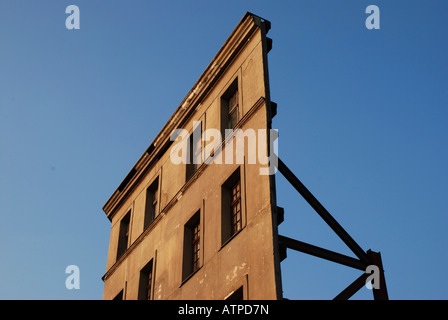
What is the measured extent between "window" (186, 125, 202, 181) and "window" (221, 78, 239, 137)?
60.4 inches

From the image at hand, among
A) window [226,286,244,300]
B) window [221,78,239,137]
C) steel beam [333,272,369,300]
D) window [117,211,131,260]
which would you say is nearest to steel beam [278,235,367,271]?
steel beam [333,272,369,300]

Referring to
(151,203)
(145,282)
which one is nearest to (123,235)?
(151,203)

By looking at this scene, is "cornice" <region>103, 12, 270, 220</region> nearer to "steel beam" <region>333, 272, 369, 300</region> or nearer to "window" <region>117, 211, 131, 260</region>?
"window" <region>117, 211, 131, 260</region>

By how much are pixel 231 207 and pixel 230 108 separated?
170 inches

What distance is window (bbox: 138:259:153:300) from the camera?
75.7 ft

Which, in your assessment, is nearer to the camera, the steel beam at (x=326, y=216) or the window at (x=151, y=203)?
the steel beam at (x=326, y=216)

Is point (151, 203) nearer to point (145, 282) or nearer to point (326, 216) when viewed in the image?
point (145, 282)

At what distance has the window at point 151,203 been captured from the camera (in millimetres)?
25141

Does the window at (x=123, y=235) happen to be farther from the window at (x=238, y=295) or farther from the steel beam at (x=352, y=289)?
the steel beam at (x=352, y=289)

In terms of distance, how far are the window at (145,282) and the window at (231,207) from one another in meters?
5.20

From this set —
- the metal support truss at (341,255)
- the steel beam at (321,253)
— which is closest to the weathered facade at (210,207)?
the steel beam at (321,253)

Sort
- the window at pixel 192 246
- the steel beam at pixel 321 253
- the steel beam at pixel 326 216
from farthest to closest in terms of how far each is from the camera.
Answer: the window at pixel 192 246, the steel beam at pixel 326 216, the steel beam at pixel 321 253

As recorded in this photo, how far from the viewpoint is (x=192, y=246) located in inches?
824
